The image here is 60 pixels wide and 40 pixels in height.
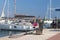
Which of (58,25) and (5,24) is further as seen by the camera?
(5,24)

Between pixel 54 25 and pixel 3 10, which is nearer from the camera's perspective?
pixel 54 25

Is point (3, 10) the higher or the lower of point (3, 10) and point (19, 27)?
the higher

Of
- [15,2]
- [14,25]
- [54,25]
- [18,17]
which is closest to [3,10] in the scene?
[15,2]

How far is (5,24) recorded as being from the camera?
139 feet

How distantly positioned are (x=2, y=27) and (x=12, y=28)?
3.30 meters

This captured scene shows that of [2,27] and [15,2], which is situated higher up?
[15,2]

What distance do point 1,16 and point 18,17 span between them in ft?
34.8

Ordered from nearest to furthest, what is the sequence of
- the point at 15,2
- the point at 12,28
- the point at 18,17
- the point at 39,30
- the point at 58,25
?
the point at 39,30 → the point at 58,25 → the point at 12,28 → the point at 18,17 → the point at 15,2

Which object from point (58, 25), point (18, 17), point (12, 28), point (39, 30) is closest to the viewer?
point (39, 30)

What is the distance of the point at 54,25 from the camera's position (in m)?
38.9

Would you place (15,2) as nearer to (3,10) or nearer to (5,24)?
(3,10)

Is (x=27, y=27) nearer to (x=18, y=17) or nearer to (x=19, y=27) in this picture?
(x=19, y=27)

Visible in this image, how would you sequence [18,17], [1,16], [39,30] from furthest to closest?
[1,16]
[18,17]
[39,30]

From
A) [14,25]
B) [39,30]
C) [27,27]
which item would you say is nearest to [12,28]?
[14,25]
